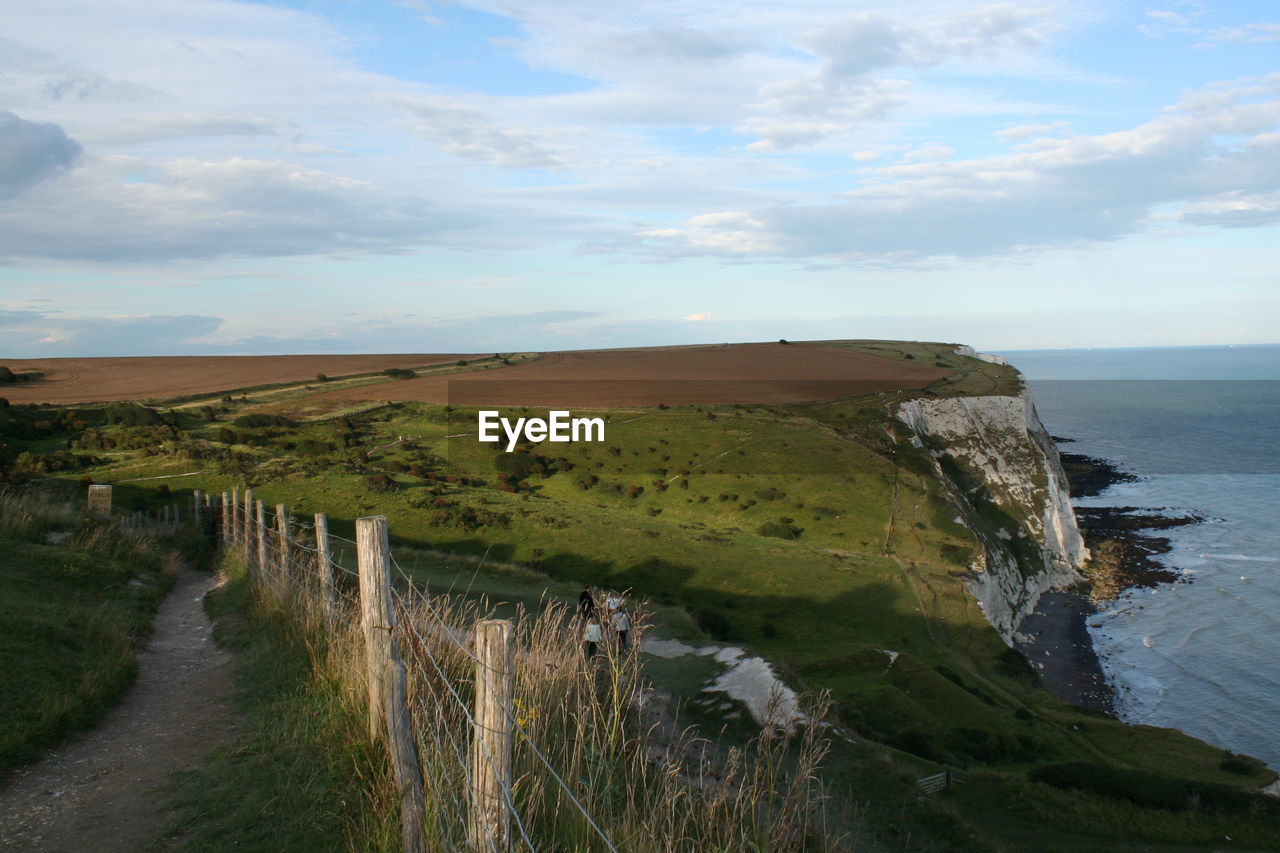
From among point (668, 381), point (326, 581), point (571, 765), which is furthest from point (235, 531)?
point (668, 381)

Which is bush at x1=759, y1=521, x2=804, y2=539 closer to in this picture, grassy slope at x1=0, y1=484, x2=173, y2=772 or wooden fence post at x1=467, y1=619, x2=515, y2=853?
grassy slope at x1=0, y1=484, x2=173, y2=772

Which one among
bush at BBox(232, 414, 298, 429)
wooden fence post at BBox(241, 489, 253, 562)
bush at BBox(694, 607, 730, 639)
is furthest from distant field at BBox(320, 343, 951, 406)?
wooden fence post at BBox(241, 489, 253, 562)

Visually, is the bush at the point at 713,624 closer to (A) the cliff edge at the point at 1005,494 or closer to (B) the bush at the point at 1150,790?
(B) the bush at the point at 1150,790

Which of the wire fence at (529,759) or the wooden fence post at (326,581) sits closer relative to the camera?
the wire fence at (529,759)

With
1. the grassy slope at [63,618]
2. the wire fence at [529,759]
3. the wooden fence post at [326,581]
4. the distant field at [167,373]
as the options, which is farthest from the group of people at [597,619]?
the distant field at [167,373]

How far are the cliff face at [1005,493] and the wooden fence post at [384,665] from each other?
37786mm

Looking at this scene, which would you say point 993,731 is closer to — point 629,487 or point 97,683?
point 97,683

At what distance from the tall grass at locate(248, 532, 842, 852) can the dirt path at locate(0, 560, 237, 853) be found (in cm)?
145

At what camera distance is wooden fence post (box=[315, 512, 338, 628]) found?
32.6ft

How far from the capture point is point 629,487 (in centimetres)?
4994

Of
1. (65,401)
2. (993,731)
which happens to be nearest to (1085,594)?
(993,731)

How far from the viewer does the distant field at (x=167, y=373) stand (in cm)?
6488

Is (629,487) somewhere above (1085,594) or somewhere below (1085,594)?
above

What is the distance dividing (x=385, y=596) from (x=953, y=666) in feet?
84.4
